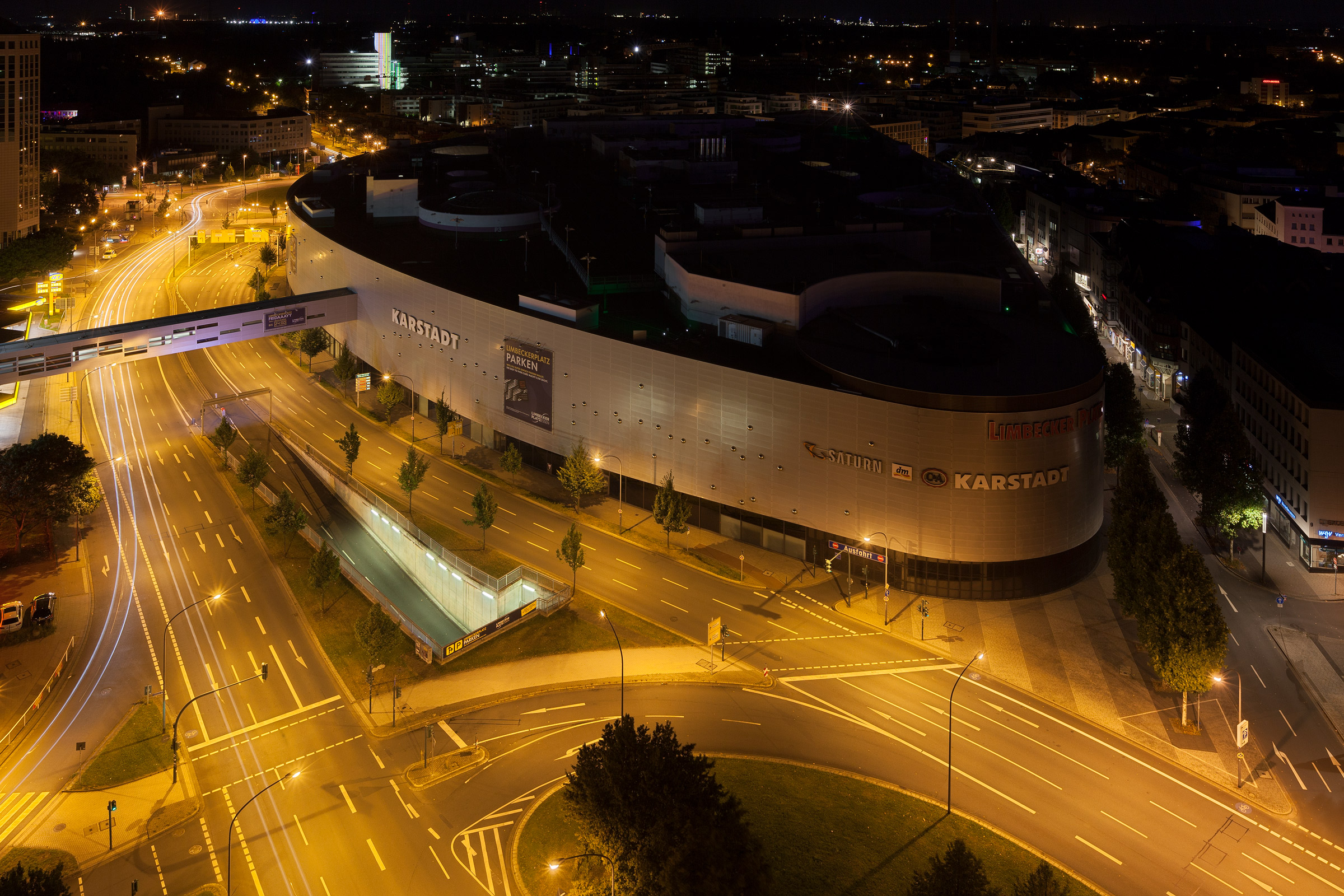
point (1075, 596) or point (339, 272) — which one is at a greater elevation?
point (339, 272)

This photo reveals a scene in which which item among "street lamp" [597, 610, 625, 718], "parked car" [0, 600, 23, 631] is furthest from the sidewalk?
"parked car" [0, 600, 23, 631]

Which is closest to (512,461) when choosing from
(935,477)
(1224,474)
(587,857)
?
(935,477)

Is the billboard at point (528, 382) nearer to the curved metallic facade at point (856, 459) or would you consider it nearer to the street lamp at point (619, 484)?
the curved metallic facade at point (856, 459)

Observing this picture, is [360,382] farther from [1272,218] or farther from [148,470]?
[1272,218]

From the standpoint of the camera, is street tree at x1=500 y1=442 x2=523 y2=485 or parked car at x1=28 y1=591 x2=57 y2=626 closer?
parked car at x1=28 y1=591 x2=57 y2=626

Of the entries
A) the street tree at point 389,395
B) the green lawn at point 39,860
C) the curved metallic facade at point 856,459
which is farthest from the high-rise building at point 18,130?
the green lawn at point 39,860

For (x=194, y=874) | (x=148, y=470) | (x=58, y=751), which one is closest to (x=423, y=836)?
(x=194, y=874)

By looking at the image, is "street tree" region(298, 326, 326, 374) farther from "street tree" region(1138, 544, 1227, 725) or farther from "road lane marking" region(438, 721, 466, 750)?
"street tree" region(1138, 544, 1227, 725)
